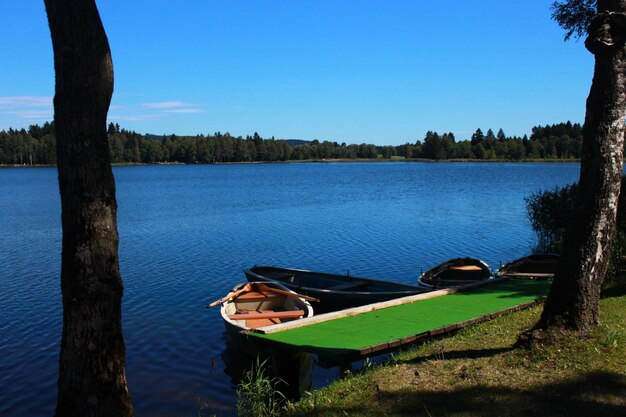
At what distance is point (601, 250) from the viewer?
739cm

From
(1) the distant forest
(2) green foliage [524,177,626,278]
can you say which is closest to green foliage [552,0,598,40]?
(2) green foliage [524,177,626,278]

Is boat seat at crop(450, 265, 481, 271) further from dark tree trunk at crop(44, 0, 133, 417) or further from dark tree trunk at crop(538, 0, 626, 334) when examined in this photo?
dark tree trunk at crop(44, 0, 133, 417)

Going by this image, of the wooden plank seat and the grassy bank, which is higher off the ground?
the grassy bank

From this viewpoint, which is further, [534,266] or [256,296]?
[534,266]

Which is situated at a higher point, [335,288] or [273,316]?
[273,316]

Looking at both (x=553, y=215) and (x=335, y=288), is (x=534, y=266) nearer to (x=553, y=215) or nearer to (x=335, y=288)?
(x=553, y=215)

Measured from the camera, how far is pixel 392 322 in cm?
1130

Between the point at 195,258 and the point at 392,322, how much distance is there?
16.5m

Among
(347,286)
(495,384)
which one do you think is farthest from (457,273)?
(495,384)

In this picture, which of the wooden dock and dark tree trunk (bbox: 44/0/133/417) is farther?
the wooden dock

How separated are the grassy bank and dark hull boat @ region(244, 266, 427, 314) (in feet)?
23.8

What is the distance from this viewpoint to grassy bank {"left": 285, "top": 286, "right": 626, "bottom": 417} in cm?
603

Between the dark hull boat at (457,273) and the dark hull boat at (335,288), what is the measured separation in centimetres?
133

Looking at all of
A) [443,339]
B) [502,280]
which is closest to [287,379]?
[443,339]
